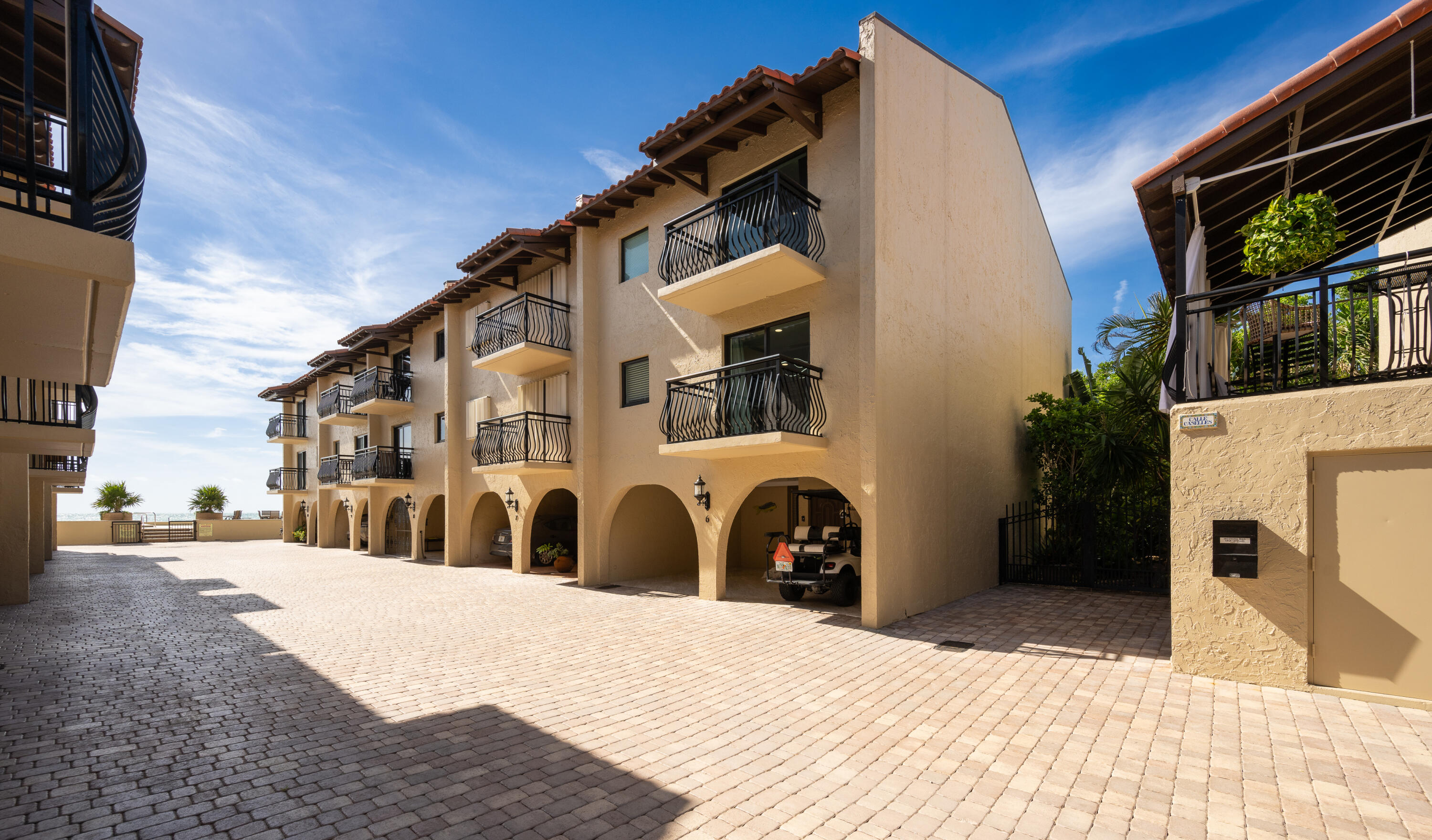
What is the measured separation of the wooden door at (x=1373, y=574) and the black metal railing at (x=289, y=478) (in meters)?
34.7

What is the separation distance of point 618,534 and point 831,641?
275 inches

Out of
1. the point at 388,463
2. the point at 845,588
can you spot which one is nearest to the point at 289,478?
the point at 388,463

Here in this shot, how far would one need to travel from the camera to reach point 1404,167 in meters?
7.57

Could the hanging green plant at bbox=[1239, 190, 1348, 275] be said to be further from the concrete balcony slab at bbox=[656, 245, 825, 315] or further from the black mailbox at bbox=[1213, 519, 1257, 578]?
the concrete balcony slab at bbox=[656, 245, 825, 315]

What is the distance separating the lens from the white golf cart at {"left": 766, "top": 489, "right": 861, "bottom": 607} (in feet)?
34.1

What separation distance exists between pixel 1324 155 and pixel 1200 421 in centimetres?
402

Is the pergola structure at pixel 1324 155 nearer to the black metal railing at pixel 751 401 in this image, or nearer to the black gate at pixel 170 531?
the black metal railing at pixel 751 401

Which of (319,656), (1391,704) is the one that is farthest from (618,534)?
(1391,704)

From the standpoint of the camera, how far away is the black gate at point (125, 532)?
3022cm

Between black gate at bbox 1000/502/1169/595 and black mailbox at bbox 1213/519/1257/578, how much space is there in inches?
226

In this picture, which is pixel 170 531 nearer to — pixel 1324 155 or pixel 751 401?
pixel 751 401

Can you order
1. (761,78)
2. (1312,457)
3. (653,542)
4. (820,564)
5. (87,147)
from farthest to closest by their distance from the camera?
(653,542) → (820,564) → (761,78) → (1312,457) → (87,147)

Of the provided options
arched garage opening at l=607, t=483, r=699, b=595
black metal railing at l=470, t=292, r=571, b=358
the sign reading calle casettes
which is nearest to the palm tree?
the sign reading calle casettes

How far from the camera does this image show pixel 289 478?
102ft
